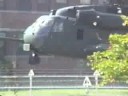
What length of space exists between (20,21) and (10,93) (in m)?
30.3

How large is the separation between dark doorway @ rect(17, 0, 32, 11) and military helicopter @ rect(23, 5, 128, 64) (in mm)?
18270

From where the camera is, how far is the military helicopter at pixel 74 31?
25094 millimetres

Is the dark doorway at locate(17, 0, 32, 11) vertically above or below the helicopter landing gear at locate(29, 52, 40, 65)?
above

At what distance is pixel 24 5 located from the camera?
146 feet

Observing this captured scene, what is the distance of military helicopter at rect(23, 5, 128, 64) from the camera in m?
25.1

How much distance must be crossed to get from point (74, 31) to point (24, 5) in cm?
1967

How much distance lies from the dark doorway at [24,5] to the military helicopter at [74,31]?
1827cm

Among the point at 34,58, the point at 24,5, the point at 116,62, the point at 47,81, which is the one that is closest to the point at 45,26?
the point at 34,58

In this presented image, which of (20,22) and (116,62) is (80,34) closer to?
(116,62)

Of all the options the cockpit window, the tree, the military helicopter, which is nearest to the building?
the military helicopter

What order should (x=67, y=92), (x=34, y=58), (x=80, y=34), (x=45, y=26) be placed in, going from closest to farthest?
(x=67, y=92), (x=45, y=26), (x=80, y=34), (x=34, y=58)

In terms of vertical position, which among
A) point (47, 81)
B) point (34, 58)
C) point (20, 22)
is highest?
point (47, 81)

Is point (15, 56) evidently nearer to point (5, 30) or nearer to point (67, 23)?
point (5, 30)

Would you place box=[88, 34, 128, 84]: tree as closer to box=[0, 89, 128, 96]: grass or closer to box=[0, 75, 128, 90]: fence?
box=[0, 89, 128, 96]: grass
